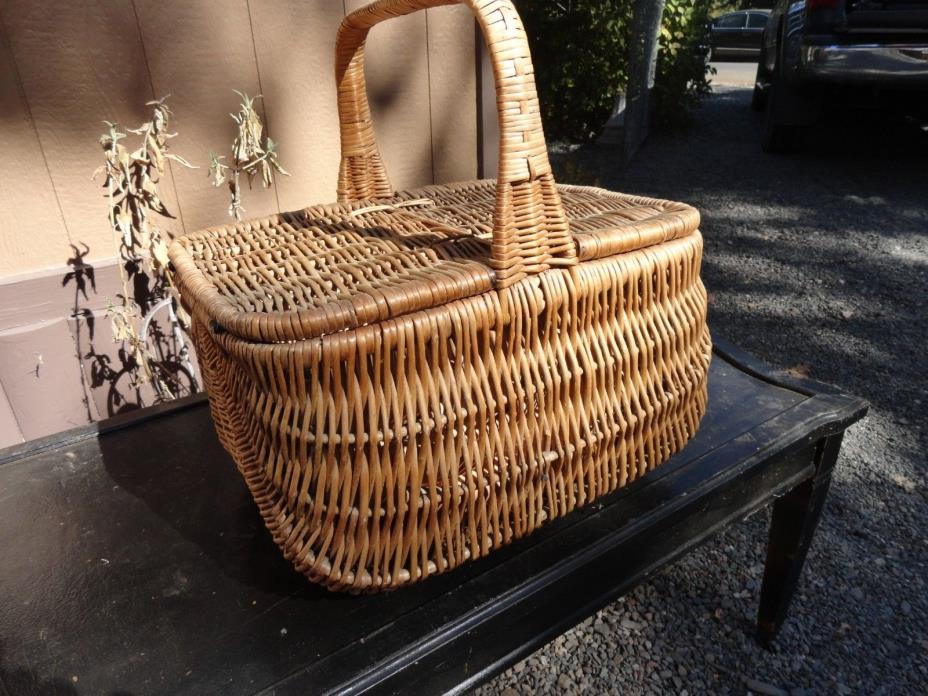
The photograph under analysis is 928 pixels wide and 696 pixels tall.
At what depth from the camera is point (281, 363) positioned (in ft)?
2.18

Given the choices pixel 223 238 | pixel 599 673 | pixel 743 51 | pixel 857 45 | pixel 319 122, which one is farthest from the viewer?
pixel 743 51

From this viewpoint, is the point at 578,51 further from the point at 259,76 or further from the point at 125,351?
the point at 125,351

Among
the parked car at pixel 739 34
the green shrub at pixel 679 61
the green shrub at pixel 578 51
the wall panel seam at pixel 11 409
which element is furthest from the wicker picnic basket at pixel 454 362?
the parked car at pixel 739 34

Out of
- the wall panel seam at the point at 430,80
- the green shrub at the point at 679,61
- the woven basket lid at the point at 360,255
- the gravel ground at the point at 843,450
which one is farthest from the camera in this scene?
the green shrub at the point at 679,61

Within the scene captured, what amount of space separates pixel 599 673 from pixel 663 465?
0.56 meters

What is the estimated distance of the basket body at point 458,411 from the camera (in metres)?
0.69

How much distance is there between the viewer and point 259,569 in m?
0.88

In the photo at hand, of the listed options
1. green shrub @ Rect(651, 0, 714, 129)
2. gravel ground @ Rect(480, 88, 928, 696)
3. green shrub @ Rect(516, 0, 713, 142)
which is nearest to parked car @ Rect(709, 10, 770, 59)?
green shrub @ Rect(651, 0, 714, 129)

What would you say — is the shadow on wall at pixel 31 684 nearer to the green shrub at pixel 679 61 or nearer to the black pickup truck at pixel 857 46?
the black pickup truck at pixel 857 46

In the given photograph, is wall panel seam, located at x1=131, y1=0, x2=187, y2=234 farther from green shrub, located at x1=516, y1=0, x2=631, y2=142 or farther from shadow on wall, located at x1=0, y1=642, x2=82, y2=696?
green shrub, located at x1=516, y1=0, x2=631, y2=142

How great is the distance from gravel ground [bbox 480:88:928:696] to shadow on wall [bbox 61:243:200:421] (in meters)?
1.21

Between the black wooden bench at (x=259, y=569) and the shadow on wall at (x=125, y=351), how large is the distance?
61 cm

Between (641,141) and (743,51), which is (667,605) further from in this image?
(743,51)

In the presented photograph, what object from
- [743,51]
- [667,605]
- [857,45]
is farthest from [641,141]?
[743,51]
